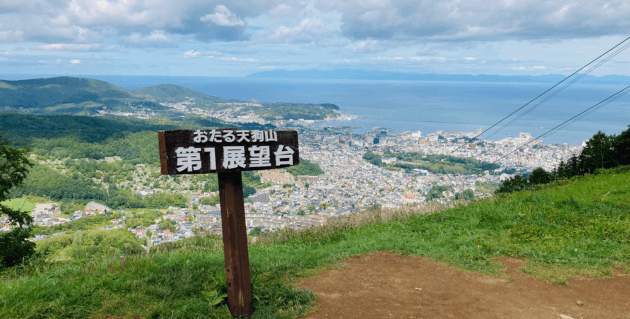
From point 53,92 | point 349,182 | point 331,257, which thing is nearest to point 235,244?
point 331,257

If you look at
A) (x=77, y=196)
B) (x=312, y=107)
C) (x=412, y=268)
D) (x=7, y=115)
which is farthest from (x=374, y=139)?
(x=412, y=268)

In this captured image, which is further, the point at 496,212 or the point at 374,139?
the point at 374,139

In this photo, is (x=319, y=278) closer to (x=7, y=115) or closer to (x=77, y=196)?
(x=77, y=196)

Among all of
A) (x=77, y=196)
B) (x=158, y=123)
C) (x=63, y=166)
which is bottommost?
(x=77, y=196)

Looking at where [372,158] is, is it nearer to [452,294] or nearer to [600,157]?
[600,157]

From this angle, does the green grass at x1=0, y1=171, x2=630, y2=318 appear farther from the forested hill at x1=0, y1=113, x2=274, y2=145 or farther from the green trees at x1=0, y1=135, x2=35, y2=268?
the forested hill at x1=0, y1=113, x2=274, y2=145

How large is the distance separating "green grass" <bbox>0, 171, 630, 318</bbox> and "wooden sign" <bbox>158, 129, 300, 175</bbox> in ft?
4.11

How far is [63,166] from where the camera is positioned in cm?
4722

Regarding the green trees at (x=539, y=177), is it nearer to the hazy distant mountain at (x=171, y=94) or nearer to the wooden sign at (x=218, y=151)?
the wooden sign at (x=218, y=151)

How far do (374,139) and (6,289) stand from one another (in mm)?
65092

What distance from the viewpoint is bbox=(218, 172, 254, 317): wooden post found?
11.6 ft

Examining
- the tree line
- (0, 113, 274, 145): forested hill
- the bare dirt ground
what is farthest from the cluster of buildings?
(0, 113, 274, 145): forested hill

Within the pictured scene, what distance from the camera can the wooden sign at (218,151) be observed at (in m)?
3.38

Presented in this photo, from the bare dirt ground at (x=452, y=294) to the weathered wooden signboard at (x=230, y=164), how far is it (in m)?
0.74
